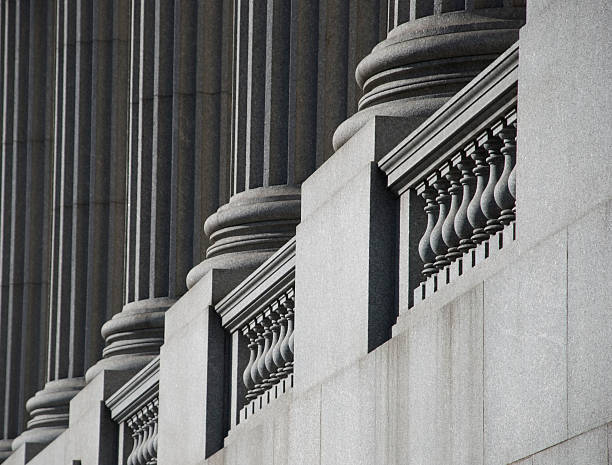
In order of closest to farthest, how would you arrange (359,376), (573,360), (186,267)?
(573,360)
(359,376)
(186,267)

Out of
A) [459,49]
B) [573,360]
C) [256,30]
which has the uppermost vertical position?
[256,30]

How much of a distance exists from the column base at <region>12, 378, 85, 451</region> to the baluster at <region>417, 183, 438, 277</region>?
29080 mm

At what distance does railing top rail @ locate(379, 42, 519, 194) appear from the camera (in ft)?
62.4

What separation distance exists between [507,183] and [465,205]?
114 centimetres

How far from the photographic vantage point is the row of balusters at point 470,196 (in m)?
19.0

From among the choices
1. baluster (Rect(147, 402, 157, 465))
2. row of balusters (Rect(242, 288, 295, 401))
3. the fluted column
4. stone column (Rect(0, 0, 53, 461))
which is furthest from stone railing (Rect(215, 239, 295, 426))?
stone column (Rect(0, 0, 53, 461))

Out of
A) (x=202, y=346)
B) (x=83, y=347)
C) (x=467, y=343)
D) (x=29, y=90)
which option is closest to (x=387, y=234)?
(x=467, y=343)

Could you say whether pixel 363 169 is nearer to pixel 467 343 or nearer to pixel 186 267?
pixel 467 343

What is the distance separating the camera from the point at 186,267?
40188 mm

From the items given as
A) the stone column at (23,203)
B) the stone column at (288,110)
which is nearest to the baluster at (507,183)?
the stone column at (288,110)

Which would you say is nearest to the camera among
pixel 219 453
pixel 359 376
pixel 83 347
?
pixel 359 376

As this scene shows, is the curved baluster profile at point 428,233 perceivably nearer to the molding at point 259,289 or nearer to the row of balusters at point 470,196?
the row of balusters at point 470,196

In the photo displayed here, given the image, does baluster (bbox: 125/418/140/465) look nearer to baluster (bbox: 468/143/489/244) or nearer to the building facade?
the building facade

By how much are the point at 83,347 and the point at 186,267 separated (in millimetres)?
11044
